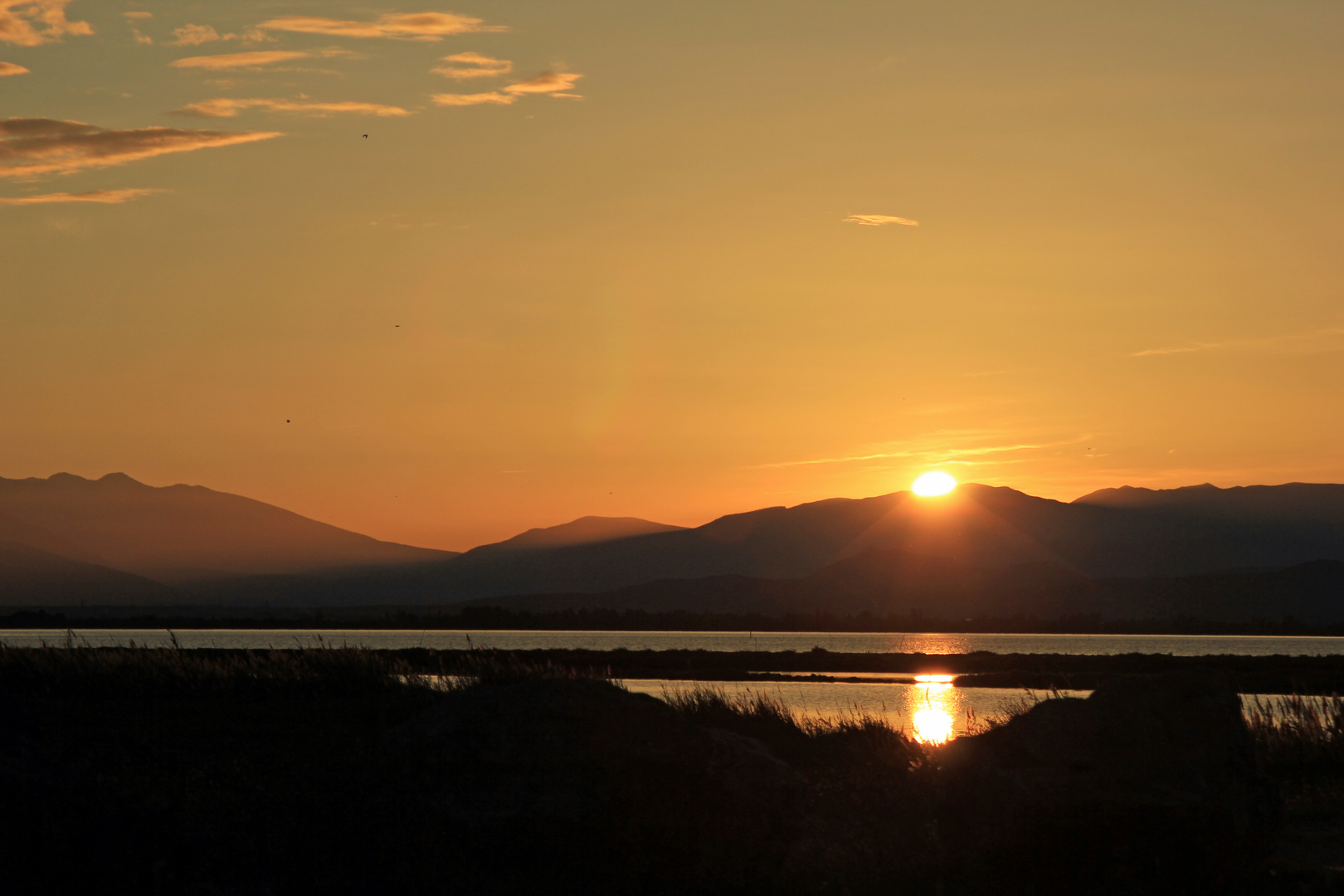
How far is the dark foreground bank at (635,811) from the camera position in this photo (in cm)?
1512

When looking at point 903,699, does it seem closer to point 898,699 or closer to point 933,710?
point 898,699

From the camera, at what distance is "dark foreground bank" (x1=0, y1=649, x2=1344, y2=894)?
49.6 ft

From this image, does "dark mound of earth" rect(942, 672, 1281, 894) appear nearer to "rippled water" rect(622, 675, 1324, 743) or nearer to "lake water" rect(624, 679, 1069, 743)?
"lake water" rect(624, 679, 1069, 743)

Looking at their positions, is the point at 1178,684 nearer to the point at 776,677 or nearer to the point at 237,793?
the point at 237,793

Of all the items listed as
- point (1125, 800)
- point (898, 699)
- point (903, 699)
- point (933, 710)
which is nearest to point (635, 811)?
point (1125, 800)

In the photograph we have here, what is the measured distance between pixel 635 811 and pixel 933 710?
34908 mm

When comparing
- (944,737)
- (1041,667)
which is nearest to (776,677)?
(1041,667)

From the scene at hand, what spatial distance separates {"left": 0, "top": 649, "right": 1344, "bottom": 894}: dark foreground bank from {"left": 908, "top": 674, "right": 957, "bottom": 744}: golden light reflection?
1252cm

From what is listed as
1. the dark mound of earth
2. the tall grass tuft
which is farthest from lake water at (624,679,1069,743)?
the dark mound of earth

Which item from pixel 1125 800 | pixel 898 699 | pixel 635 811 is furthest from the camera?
pixel 898 699

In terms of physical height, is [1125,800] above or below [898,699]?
above

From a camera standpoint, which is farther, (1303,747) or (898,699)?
(898,699)

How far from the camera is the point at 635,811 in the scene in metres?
16.8

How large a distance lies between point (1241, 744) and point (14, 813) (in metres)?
15.3
